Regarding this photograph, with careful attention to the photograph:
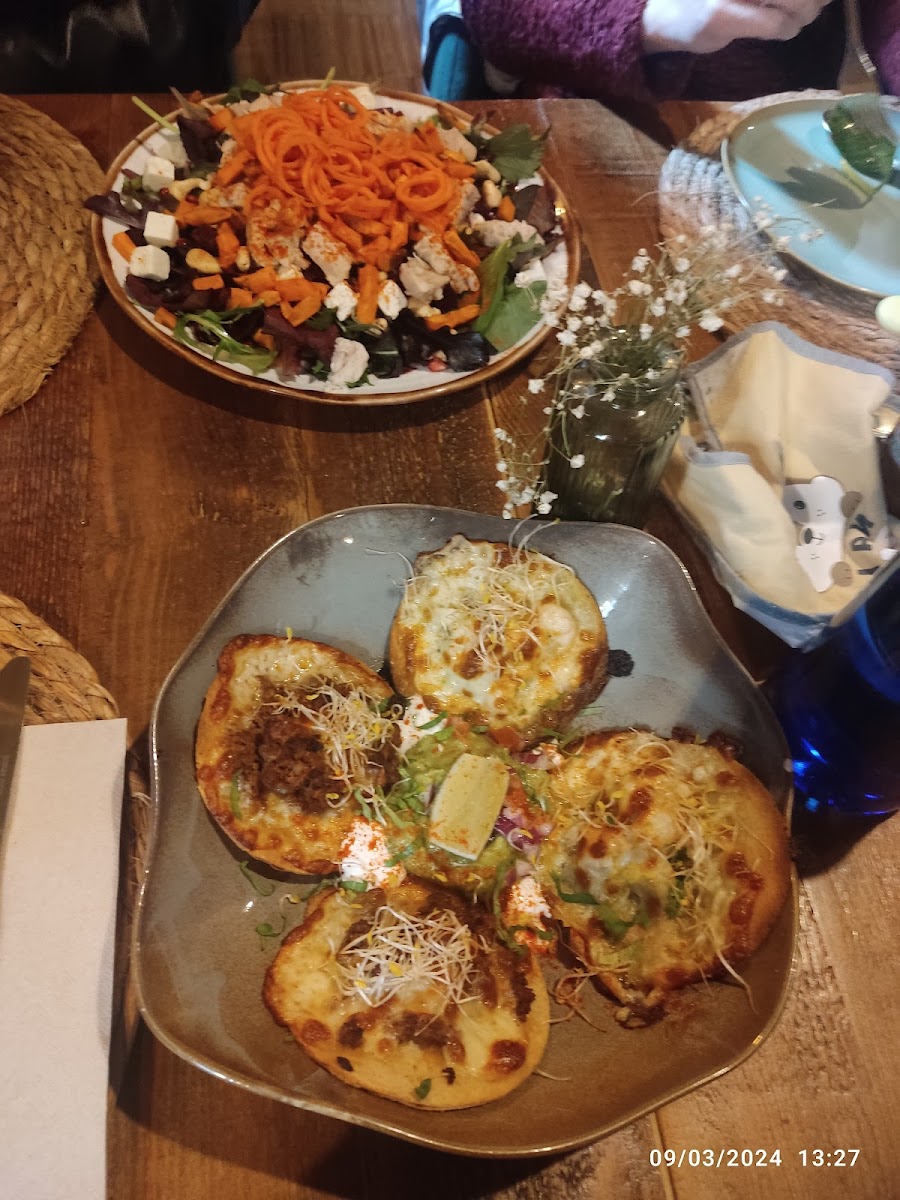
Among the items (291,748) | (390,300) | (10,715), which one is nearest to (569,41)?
(390,300)

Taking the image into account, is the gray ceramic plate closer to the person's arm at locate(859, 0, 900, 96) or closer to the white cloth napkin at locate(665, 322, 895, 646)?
the white cloth napkin at locate(665, 322, 895, 646)

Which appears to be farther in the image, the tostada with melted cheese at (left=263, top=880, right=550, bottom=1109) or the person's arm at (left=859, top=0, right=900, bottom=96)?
the person's arm at (left=859, top=0, right=900, bottom=96)

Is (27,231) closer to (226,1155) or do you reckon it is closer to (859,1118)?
(226,1155)

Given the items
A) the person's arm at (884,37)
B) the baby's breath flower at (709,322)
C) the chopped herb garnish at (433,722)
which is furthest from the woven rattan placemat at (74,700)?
the person's arm at (884,37)

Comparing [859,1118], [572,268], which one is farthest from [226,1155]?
[572,268]

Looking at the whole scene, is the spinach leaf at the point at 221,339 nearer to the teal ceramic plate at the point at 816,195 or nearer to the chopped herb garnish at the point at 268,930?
the chopped herb garnish at the point at 268,930

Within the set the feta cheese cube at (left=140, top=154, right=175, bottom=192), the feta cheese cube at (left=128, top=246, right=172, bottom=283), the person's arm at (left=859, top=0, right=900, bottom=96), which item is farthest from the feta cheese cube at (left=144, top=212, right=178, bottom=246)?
the person's arm at (left=859, top=0, right=900, bottom=96)
